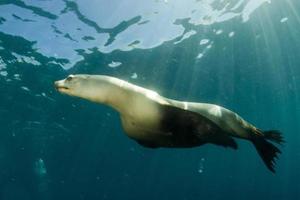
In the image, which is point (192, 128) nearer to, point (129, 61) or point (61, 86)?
point (61, 86)

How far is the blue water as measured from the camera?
1560 cm

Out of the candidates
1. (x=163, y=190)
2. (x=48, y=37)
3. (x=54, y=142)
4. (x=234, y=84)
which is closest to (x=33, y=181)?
(x=54, y=142)

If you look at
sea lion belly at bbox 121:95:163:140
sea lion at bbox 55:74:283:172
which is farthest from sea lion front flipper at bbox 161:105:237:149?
sea lion belly at bbox 121:95:163:140

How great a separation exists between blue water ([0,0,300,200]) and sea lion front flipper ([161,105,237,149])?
34.3 feet

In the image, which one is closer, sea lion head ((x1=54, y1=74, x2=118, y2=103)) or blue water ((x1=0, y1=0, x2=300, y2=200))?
sea lion head ((x1=54, y1=74, x2=118, y2=103))

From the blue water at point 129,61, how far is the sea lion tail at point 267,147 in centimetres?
968

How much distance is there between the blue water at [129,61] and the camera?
15.6 m

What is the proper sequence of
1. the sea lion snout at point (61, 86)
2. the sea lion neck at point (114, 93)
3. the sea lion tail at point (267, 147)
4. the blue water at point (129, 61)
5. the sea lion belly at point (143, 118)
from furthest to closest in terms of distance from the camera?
the blue water at point (129, 61) < the sea lion tail at point (267, 147) < the sea lion belly at point (143, 118) < the sea lion neck at point (114, 93) < the sea lion snout at point (61, 86)

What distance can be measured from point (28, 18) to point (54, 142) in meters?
23.9

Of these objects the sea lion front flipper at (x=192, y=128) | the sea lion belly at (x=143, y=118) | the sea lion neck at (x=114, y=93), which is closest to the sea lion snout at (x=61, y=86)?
the sea lion neck at (x=114, y=93)

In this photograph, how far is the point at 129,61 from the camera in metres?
19.8

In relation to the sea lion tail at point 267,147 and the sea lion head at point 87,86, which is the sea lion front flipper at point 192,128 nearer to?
the sea lion head at point 87,86

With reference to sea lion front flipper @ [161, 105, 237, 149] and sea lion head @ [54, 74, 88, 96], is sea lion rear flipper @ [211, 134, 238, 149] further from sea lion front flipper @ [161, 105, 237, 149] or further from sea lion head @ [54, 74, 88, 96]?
sea lion head @ [54, 74, 88, 96]

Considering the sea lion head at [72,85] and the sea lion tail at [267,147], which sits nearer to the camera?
the sea lion head at [72,85]
